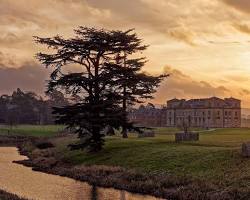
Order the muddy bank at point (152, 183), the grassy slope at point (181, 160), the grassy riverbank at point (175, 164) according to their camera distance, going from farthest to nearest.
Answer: the grassy slope at point (181, 160) → the grassy riverbank at point (175, 164) → the muddy bank at point (152, 183)

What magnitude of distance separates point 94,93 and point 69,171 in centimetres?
1300

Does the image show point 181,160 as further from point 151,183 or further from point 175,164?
point 151,183

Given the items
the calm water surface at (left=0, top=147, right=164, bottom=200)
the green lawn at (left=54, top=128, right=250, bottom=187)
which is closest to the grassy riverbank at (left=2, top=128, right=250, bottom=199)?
the green lawn at (left=54, top=128, right=250, bottom=187)

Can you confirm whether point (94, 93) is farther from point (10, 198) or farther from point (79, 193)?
point (10, 198)

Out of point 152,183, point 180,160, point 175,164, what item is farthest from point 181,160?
point 152,183

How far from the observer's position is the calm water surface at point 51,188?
33031 millimetres

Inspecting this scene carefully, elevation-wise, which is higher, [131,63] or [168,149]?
[131,63]

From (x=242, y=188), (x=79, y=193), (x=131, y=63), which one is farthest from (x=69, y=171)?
(x=131, y=63)

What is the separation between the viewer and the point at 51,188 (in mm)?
37156

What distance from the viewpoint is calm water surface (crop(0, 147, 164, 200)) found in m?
33.0

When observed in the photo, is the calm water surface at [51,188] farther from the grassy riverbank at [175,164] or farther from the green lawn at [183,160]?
the green lawn at [183,160]

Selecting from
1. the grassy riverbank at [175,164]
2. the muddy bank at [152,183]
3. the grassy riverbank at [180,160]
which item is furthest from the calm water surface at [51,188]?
the grassy riverbank at [180,160]

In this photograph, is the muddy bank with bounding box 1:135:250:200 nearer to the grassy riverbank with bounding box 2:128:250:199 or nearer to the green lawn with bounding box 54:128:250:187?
the grassy riverbank with bounding box 2:128:250:199

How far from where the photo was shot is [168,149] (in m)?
47.1
